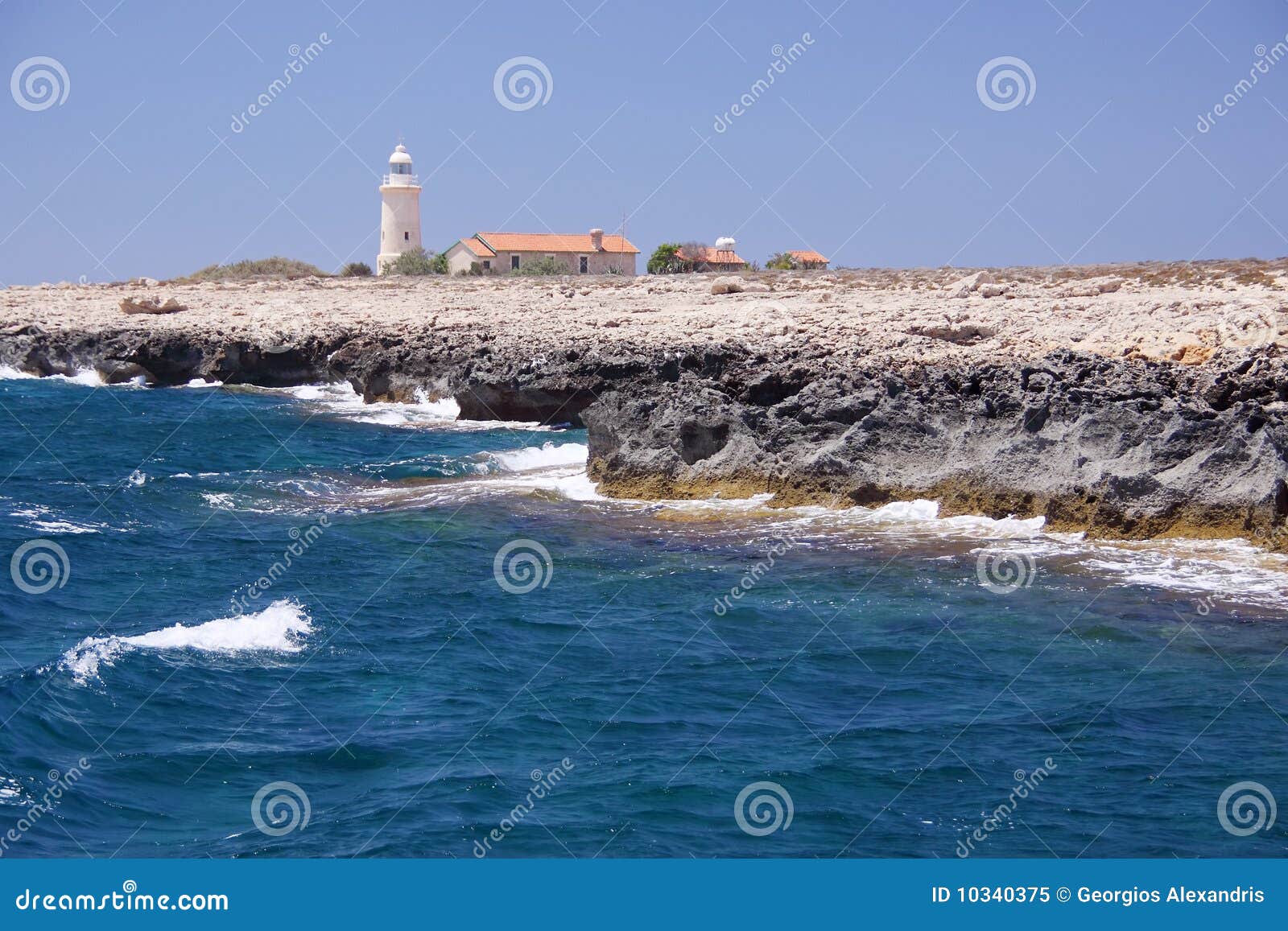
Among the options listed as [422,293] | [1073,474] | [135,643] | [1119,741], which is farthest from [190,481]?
[422,293]

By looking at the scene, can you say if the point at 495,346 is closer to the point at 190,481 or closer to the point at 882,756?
the point at 190,481

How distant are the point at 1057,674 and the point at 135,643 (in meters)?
8.64

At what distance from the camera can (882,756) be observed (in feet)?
32.9

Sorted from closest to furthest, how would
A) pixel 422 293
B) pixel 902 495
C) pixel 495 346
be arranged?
pixel 902 495 → pixel 495 346 → pixel 422 293

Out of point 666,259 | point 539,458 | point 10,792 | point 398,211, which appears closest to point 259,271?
point 398,211
